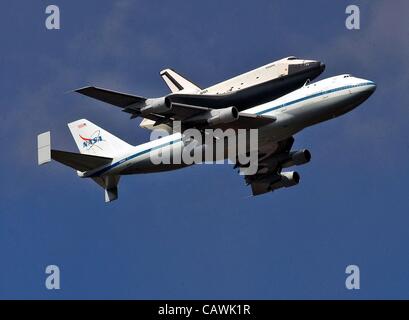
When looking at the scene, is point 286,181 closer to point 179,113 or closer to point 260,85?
point 260,85

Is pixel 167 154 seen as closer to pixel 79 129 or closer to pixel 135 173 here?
pixel 135 173

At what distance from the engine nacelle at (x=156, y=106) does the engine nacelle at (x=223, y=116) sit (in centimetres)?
404

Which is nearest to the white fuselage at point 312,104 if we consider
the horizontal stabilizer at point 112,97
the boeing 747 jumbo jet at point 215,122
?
the boeing 747 jumbo jet at point 215,122

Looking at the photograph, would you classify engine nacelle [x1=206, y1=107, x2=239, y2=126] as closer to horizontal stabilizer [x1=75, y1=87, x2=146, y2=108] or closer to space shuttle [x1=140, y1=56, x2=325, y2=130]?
space shuttle [x1=140, y1=56, x2=325, y2=130]

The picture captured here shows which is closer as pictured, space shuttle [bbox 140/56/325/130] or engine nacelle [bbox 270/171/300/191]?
space shuttle [bbox 140/56/325/130]

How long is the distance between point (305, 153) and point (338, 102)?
8.33 metres

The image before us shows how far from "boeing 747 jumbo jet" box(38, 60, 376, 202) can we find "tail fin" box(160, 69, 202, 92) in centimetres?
1062

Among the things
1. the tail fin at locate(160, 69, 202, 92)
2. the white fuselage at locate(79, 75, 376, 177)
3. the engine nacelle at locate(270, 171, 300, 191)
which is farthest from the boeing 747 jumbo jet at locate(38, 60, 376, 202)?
the tail fin at locate(160, 69, 202, 92)

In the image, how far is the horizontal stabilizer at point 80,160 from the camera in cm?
7125

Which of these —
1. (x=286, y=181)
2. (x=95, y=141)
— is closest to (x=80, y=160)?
(x=95, y=141)

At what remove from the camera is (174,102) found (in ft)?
225

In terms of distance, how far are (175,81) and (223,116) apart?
2036cm

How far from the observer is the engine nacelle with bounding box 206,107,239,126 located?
65.9m

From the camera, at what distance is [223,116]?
6619 centimetres
